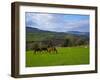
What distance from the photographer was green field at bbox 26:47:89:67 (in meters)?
1.97

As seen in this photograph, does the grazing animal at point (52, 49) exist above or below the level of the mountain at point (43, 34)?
below

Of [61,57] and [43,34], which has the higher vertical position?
[43,34]

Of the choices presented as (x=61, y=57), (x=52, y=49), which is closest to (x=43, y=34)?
(x=52, y=49)

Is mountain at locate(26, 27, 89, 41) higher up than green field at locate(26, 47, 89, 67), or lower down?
higher up

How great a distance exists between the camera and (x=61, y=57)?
208cm

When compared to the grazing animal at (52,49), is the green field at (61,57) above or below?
below

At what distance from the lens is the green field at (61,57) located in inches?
77.7

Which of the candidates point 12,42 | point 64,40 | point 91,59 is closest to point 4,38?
point 12,42

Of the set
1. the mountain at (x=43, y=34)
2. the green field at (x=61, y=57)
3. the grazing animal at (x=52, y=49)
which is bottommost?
the green field at (x=61, y=57)

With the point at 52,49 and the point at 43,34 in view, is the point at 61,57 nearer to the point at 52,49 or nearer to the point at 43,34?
the point at 52,49

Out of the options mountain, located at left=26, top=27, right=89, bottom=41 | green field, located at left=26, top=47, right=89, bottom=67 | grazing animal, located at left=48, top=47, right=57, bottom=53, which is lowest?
green field, located at left=26, top=47, right=89, bottom=67

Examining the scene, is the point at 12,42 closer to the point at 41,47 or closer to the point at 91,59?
the point at 41,47

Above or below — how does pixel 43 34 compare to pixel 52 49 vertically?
above

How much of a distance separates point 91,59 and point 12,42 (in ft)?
2.61
